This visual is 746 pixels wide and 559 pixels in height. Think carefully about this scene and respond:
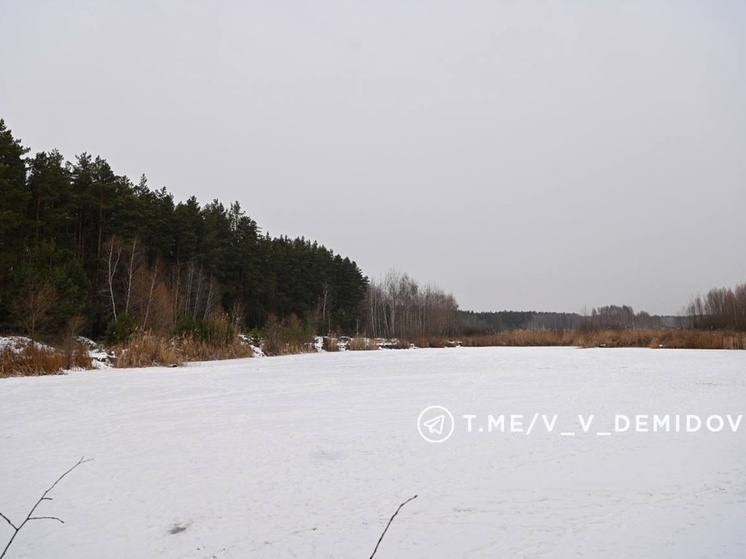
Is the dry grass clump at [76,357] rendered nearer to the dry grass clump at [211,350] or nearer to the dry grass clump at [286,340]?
the dry grass clump at [211,350]

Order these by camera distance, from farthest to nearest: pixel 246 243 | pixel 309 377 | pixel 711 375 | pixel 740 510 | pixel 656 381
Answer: pixel 246 243 < pixel 309 377 < pixel 711 375 < pixel 656 381 < pixel 740 510

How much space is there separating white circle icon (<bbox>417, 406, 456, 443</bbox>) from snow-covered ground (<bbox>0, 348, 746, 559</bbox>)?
99 mm

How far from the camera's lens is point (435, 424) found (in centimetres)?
407

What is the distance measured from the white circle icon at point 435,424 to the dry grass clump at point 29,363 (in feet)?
23.1

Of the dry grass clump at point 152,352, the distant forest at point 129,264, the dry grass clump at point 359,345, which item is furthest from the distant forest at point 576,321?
the dry grass clump at point 152,352

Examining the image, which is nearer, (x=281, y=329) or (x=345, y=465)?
(x=345, y=465)

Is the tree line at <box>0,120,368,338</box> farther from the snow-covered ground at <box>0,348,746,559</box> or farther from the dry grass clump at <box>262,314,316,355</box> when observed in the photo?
the snow-covered ground at <box>0,348,746,559</box>

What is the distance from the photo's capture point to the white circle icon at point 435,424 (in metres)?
3.65

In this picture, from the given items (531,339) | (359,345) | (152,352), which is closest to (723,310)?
(531,339)

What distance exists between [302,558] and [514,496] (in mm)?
1108

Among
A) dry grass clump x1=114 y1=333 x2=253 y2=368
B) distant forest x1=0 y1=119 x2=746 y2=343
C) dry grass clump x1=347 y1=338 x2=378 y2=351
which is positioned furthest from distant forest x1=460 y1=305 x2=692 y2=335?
dry grass clump x1=114 y1=333 x2=253 y2=368

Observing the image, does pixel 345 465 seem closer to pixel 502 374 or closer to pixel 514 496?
pixel 514 496

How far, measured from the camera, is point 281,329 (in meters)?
18.0

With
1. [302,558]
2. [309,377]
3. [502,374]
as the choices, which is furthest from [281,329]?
[302,558]
